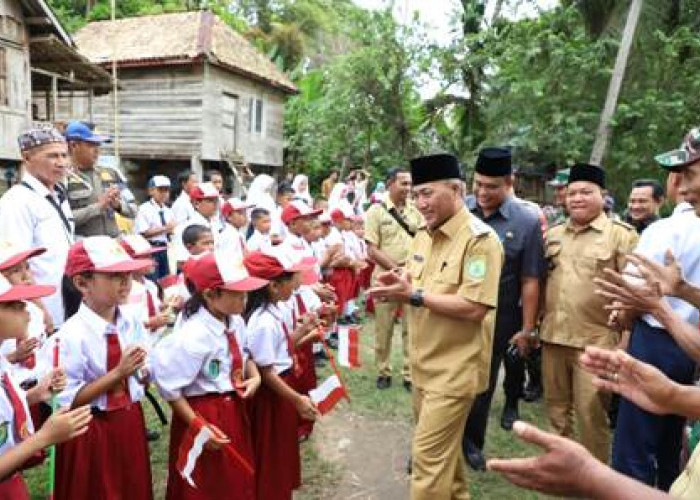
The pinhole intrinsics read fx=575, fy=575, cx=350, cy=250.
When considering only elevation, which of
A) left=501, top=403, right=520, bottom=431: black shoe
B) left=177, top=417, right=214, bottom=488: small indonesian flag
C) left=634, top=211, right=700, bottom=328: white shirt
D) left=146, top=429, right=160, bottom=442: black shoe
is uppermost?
left=634, top=211, right=700, bottom=328: white shirt

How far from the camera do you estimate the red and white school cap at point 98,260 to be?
273 centimetres

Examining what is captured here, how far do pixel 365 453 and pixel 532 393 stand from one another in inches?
84.1

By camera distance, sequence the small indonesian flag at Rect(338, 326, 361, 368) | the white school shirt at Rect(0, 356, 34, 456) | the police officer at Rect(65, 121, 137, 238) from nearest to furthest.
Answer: the white school shirt at Rect(0, 356, 34, 456), the small indonesian flag at Rect(338, 326, 361, 368), the police officer at Rect(65, 121, 137, 238)

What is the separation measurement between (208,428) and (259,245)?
4.07m

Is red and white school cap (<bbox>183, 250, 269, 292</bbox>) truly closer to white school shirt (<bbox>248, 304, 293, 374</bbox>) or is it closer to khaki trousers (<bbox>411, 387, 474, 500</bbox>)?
white school shirt (<bbox>248, 304, 293, 374</bbox>)

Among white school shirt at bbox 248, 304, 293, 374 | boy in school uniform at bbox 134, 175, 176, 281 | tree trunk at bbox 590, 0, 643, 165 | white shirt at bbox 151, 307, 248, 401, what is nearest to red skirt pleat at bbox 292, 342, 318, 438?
white school shirt at bbox 248, 304, 293, 374

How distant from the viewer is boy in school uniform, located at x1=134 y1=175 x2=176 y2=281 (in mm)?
7937

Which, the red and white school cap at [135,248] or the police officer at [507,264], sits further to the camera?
the police officer at [507,264]

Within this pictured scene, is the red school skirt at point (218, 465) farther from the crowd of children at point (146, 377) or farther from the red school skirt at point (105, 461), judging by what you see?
the red school skirt at point (105, 461)

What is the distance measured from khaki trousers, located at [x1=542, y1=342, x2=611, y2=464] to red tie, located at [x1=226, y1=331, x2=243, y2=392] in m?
2.19

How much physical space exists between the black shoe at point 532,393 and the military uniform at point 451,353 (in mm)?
2593

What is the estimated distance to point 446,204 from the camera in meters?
3.23

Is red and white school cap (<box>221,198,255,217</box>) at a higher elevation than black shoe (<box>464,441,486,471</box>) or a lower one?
higher

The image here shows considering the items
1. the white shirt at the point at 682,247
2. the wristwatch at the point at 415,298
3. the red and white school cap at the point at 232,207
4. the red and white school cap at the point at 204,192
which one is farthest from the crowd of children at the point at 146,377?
the red and white school cap at the point at 232,207
